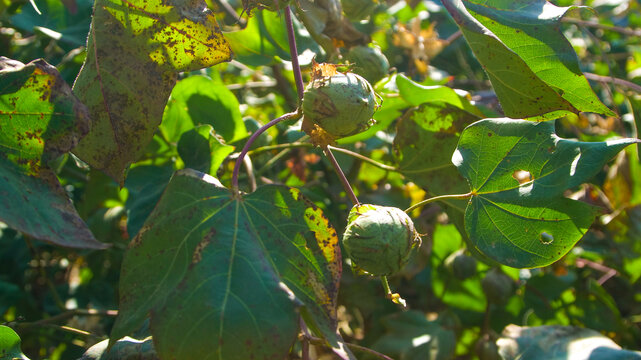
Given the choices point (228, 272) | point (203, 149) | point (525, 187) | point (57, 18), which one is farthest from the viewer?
point (57, 18)

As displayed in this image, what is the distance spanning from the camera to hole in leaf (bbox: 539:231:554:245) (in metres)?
1.05

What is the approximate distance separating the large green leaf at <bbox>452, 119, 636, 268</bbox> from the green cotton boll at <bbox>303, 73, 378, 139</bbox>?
12.2 inches

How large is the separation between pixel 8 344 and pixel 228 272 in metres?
0.51

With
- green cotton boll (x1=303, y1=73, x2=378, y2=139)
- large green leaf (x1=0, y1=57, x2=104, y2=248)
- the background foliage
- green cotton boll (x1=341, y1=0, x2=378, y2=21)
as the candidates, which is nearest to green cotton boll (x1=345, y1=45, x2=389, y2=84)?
the background foliage

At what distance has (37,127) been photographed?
852mm

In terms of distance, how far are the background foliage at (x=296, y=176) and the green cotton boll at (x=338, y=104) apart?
0.50 feet

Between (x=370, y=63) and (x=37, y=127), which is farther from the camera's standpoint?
(x=370, y=63)

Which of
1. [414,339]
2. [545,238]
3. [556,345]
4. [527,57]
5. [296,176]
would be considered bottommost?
[414,339]

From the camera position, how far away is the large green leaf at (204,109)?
1357 mm

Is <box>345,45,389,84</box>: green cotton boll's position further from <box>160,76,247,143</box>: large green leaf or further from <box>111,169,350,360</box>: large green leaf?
<box>111,169,350,360</box>: large green leaf

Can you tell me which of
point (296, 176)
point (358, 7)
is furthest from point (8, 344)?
point (358, 7)

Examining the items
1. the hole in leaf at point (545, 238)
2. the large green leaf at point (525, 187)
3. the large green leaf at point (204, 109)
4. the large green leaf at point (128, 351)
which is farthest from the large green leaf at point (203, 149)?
the hole in leaf at point (545, 238)

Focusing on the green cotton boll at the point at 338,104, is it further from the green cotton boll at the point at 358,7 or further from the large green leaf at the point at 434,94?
the green cotton boll at the point at 358,7

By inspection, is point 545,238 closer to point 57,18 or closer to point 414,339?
point 414,339
